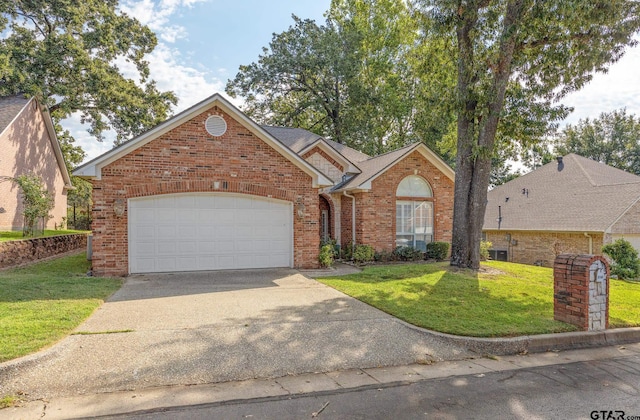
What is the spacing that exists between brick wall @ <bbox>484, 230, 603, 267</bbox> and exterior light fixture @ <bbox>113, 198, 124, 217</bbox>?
60.8 feet

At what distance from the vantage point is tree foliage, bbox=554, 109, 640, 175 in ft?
120

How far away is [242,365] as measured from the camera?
15.9ft

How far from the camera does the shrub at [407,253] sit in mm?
15477

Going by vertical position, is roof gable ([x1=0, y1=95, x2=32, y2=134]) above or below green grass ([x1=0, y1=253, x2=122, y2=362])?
above

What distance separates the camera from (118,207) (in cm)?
1056

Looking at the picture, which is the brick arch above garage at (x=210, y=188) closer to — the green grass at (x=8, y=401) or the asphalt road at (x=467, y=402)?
the green grass at (x=8, y=401)

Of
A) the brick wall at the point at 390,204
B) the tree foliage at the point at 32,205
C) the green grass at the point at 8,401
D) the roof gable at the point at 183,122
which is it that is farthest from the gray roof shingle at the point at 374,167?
the green grass at the point at 8,401

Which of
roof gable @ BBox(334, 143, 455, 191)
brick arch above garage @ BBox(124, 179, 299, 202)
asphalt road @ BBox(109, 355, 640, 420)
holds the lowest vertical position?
asphalt road @ BBox(109, 355, 640, 420)

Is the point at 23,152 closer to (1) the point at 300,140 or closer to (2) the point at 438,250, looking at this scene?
(1) the point at 300,140

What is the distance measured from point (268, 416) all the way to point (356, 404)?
0.91m

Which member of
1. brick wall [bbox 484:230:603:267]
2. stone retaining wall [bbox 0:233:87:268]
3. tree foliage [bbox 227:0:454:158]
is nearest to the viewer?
stone retaining wall [bbox 0:233:87:268]

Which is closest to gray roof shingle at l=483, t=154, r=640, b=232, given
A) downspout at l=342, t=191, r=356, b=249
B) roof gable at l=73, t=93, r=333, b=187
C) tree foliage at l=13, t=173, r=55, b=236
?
downspout at l=342, t=191, r=356, b=249

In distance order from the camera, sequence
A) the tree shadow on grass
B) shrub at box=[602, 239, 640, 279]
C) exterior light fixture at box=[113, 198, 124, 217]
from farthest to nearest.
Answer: shrub at box=[602, 239, 640, 279], exterior light fixture at box=[113, 198, 124, 217], the tree shadow on grass

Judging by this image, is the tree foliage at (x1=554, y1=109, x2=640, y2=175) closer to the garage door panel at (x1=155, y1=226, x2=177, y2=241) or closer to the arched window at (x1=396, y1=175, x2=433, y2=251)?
the arched window at (x1=396, y1=175, x2=433, y2=251)
